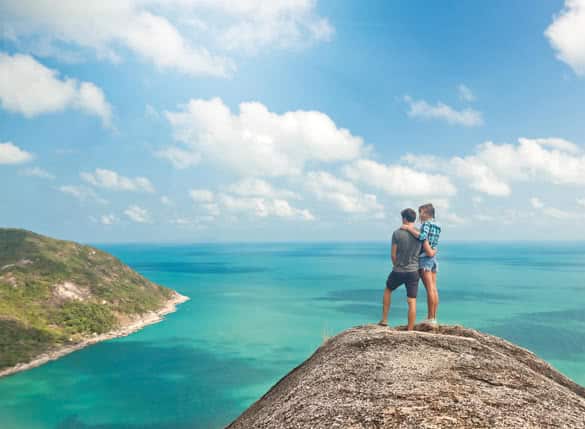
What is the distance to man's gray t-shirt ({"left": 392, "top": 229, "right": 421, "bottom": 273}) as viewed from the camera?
11.6 meters

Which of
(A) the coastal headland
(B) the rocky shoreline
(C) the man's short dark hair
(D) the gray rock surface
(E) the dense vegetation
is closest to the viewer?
(D) the gray rock surface

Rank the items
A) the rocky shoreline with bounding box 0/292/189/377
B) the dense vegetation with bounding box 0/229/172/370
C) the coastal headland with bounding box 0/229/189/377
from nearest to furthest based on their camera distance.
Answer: the rocky shoreline with bounding box 0/292/189/377 → the coastal headland with bounding box 0/229/189/377 → the dense vegetation with bounding box 0/229/172/370

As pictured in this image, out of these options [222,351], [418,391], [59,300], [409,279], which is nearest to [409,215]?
[409,279]

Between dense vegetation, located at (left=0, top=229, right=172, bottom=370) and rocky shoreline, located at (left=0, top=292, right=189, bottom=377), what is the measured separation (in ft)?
3.80

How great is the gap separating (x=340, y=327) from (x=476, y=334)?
3398 inches

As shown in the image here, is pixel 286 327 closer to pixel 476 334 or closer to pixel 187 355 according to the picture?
pixel 187 355

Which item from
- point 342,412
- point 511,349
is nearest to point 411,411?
point 342,412

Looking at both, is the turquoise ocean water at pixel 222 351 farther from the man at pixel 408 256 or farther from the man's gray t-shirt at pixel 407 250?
the man's gray t-shirt at pixel 407 250

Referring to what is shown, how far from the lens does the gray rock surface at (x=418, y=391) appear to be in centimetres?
591

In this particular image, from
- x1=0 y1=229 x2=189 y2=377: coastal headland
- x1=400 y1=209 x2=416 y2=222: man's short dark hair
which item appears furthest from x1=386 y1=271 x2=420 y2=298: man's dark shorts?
x1=0 y1=229 x2=189 y2=377: coastal headland

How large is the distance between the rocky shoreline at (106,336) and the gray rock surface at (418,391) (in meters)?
69.1

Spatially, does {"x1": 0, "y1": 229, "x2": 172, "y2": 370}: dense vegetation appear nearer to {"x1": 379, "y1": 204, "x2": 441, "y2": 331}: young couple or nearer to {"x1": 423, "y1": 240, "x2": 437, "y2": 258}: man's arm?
{"x1": 379, "y1": 204, "x2": 441, "y2": 331}: young couple

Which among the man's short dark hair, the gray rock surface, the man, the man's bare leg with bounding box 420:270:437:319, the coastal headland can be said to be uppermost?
the man's short dark hair

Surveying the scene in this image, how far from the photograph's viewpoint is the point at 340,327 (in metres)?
94.4
